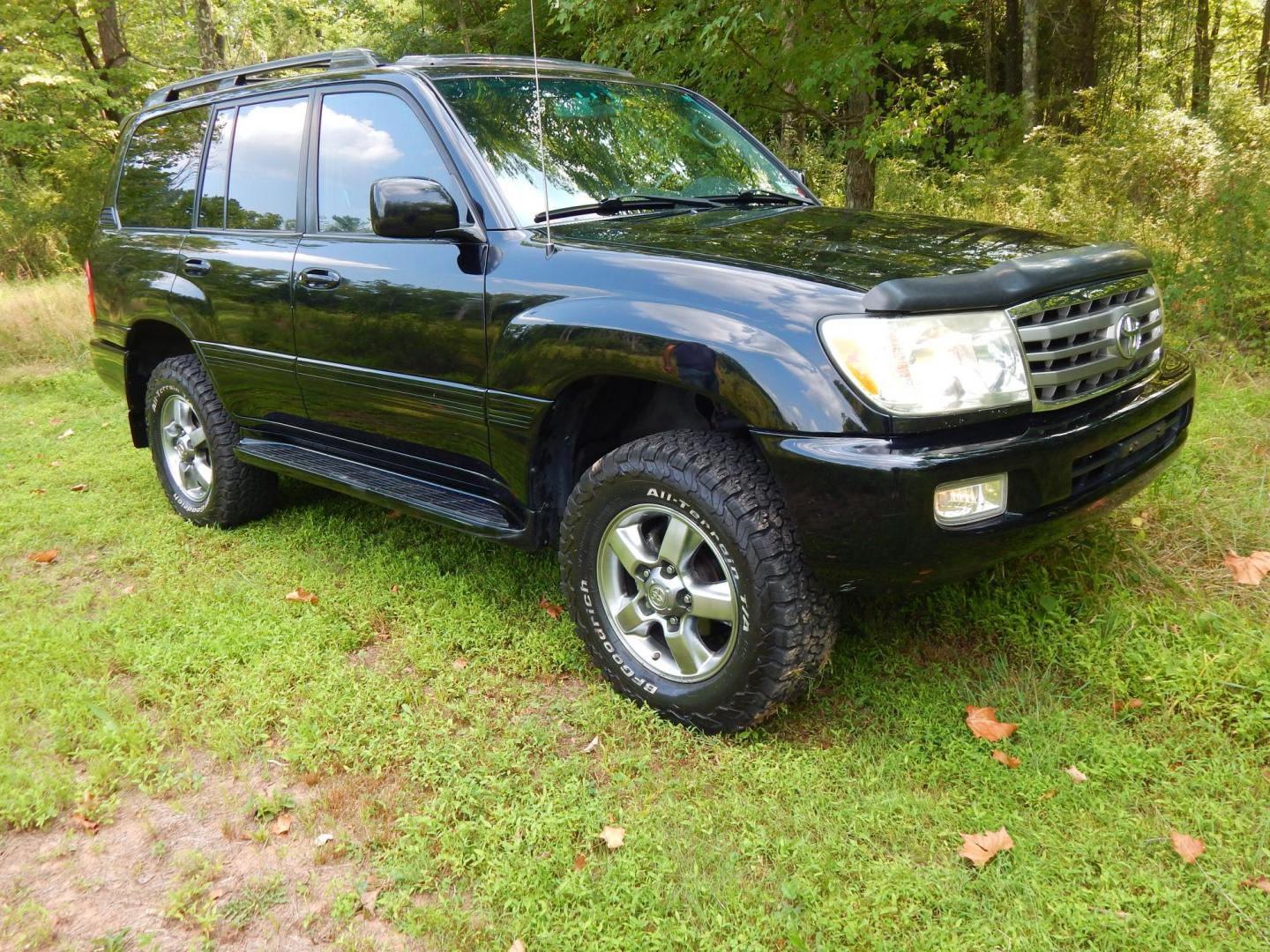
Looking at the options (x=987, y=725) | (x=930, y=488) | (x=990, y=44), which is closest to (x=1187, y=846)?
(x=987, y=725)

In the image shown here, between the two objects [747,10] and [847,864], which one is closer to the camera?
[847,864]

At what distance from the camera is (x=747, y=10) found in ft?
19.1

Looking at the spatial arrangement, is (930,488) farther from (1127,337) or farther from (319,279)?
(319,279)

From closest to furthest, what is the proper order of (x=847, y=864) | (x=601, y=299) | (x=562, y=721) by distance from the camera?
(x=847, y=864) < (x=601, y=299) < (x=562, y=721)

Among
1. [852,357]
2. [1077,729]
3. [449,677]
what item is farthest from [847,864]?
[449,677]

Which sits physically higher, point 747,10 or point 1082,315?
point 747,10

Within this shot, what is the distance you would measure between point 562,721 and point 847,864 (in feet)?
3.31

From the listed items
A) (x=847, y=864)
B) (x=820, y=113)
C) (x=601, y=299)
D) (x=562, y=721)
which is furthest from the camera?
(x=820, y=113)

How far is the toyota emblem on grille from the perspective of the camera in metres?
2.62

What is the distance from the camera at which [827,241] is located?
2.85m

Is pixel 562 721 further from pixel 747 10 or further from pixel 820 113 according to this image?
pixel 820 113

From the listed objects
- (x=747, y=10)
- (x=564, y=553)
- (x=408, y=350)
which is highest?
(x=747, y=10)

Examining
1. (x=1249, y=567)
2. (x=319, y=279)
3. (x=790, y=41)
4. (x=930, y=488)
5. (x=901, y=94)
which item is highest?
(x=790, y=41)

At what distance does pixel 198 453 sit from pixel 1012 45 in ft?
65.8
